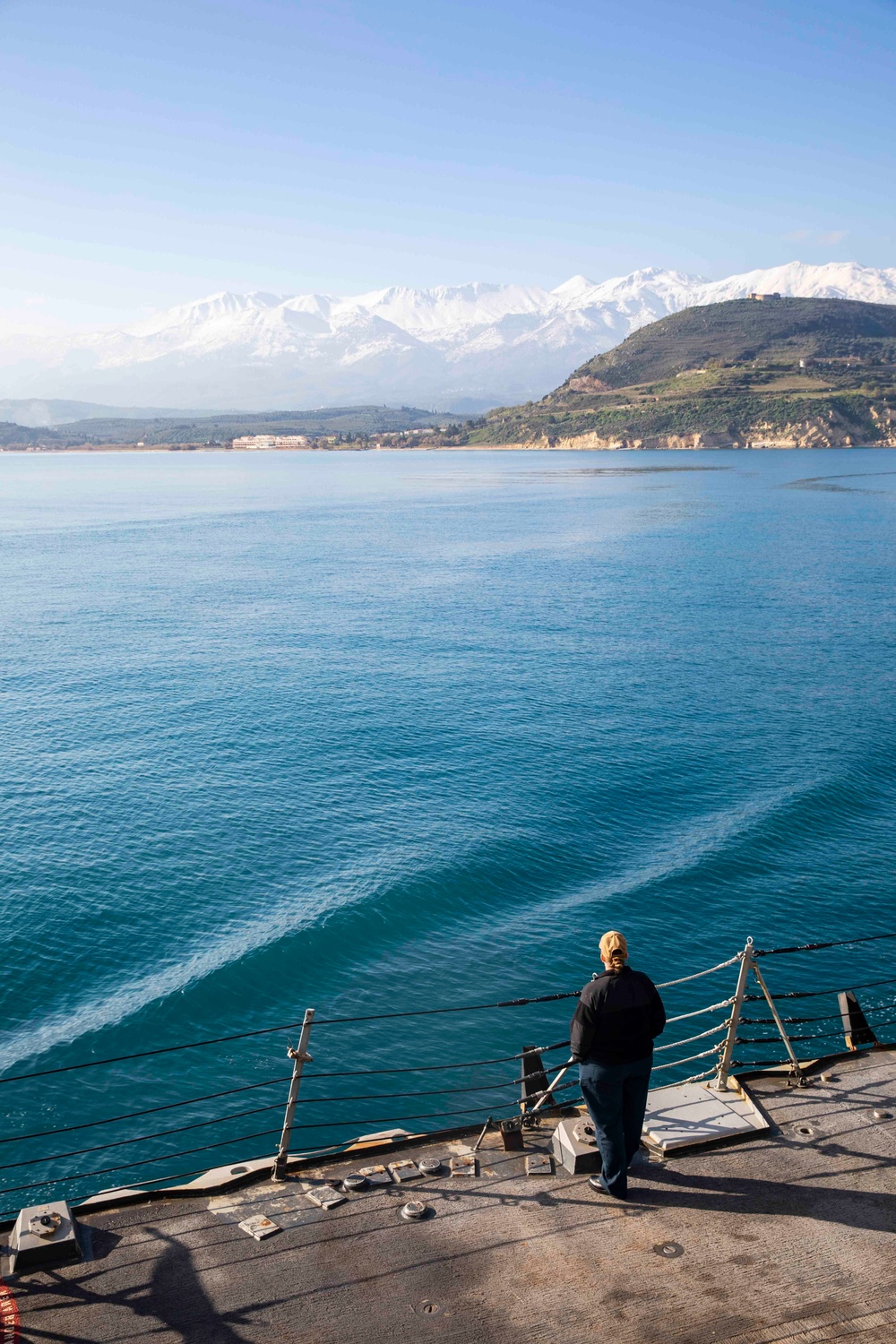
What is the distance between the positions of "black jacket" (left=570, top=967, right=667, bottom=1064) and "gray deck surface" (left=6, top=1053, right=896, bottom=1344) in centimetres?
134

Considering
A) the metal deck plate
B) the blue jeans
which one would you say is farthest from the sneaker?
the metal deck plate

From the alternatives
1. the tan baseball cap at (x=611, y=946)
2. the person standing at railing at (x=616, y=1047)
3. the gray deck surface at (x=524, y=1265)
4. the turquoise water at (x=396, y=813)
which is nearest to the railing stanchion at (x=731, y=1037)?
the gray deck surface at (x=524, y=1265)

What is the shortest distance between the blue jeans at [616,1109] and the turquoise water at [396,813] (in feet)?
17.5

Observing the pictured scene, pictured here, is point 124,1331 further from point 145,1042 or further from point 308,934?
point 308,934

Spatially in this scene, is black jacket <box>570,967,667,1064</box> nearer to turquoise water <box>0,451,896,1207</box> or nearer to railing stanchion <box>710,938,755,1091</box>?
railing stanchion <box>710,938,755,1091</box>

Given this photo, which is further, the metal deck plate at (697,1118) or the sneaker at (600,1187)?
the metal deck plate at (697,1118)

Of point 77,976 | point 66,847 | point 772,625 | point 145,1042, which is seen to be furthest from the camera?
point 772,625

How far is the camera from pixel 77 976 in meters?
21.9

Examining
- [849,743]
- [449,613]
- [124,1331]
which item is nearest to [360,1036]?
[124,1331]

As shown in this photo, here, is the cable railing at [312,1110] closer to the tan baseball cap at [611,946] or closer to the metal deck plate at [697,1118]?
the metal deck plate at [697,1118]

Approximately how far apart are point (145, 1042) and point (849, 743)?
26739mm

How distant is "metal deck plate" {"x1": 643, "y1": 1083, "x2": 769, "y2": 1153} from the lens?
8414mm

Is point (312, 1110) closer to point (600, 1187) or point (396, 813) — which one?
point (600, 1187)

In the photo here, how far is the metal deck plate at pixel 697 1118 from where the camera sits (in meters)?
8.41
